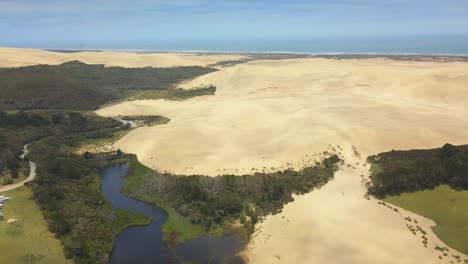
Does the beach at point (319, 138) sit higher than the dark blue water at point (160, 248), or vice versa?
the beach at point (319, 138)

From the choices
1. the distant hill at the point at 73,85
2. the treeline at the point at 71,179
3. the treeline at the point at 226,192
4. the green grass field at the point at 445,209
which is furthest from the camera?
the distant hill at the point at 73,85

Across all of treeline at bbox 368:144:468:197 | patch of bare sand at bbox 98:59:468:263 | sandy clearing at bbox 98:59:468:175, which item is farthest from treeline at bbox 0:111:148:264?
treeline at bbox 368:144:468:197

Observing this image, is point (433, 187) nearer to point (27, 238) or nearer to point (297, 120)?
point (297, 120)

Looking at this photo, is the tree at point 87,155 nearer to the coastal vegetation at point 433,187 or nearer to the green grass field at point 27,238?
the green grass field at point 27,238

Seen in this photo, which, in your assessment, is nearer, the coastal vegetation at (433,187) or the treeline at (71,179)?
the treeline at (71,179)

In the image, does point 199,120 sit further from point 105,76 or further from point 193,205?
point 105,76

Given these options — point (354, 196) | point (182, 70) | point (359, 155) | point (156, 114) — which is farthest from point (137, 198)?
point (182, 70)

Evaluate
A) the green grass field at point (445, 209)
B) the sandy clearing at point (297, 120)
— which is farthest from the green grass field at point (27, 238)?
the green grass field at point (445, 209)
